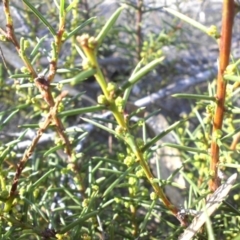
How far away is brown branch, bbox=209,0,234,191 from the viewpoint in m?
0.53

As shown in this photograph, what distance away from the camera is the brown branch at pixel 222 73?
0.53m

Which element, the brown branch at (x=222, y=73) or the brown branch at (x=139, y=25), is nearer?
the brown branch at (x=222, y=73)

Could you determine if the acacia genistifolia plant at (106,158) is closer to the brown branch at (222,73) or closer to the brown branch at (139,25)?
the brown branch at (222,73)

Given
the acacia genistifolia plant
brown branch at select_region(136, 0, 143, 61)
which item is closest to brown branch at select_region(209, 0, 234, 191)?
the acacia genistifolia plant

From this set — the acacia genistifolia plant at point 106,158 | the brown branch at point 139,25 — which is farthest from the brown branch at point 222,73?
the brown branch at point 139,25

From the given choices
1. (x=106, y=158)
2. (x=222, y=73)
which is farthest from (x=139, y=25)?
(x=222, y=73)

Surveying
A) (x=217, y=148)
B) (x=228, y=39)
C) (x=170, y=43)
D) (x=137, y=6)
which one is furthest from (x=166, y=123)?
(x=228, y=39)

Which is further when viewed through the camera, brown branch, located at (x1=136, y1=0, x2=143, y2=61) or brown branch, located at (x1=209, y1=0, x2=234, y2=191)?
brown branch, located at (x1=136, y1=0, x2=143, y2=61)

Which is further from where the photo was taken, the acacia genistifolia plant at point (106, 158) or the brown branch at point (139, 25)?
the brown branch at point (139, 25)

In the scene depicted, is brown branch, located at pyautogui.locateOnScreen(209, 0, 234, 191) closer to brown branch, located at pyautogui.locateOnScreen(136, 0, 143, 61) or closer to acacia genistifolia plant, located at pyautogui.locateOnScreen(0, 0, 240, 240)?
acacia genistifolia plant, located at pyautogui.locateOnScreen(0, 0, 240, 240)

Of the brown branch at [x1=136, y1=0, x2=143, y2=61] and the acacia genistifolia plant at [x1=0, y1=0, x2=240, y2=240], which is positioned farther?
the brown branch at [x1=136, y1=0, x2=143, y2=61]

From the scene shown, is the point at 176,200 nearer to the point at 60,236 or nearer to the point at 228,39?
the point at 60,236

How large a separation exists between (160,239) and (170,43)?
1.08 meters

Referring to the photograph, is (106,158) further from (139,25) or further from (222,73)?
(139,25)
